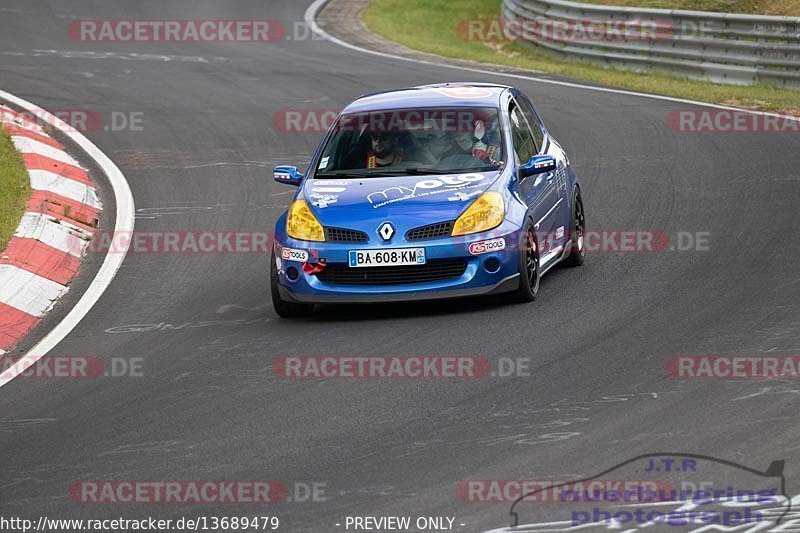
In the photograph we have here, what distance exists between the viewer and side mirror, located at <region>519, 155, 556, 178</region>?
1077 centimetres

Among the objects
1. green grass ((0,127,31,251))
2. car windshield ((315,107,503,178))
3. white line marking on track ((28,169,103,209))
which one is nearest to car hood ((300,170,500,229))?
car windshield ((315,107,503,178))

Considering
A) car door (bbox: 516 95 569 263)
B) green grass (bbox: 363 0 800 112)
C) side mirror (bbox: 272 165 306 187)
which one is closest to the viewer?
side mirror (bbox: 272 165 306 187)

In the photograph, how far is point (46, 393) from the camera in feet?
29.0

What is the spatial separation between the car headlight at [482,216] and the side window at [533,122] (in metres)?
1.54

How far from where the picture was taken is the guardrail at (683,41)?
21016mm

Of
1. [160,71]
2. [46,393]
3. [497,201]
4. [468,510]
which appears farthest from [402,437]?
[160,71]

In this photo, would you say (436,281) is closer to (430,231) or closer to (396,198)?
(430,231)

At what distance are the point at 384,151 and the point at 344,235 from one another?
3.71 feet

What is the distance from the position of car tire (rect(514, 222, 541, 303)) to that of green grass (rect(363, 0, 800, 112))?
9610mm

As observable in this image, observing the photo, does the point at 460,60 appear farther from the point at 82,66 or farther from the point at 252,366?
the point at 252,366

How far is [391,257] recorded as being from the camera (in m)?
9.98

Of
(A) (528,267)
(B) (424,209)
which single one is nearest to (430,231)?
(B) (424,209)

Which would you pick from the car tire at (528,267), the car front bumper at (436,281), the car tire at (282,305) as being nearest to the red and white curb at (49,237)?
the car tire at (282,305)

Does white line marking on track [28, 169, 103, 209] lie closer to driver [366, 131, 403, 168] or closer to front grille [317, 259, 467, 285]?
driver [366, 131, 403, 168]
